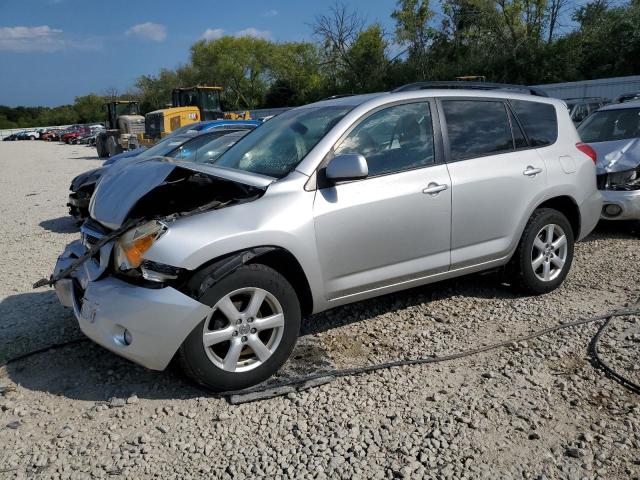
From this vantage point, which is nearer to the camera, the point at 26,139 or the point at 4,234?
the point at 4,234

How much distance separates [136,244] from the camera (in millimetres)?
3279

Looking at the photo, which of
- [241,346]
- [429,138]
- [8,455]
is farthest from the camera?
[429,138]

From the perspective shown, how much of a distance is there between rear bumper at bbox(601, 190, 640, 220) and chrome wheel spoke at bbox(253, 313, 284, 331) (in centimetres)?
510

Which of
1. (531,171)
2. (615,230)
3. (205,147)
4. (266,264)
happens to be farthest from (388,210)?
(205,147)

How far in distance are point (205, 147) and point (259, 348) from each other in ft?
Result: 19.2

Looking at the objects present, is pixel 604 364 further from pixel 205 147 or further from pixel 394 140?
pixel 205 147

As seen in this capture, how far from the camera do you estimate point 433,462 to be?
2.75m

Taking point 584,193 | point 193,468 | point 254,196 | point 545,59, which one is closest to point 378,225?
point 254,196

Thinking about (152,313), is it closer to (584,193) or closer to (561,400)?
(561,400)

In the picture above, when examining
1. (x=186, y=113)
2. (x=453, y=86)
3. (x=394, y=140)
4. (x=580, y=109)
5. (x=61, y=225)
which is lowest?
(x=61, y=225)

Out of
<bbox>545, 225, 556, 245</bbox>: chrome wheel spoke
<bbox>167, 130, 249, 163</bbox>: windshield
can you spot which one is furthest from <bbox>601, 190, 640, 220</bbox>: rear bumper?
<bbox>167, 130, 249, 163</bbox>: windshield

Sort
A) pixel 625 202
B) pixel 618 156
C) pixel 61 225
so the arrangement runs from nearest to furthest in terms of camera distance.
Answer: pixel 625 202, pixel 618 156, pixel 61 225

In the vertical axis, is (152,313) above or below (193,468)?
above

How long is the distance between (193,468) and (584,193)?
4167 mm
